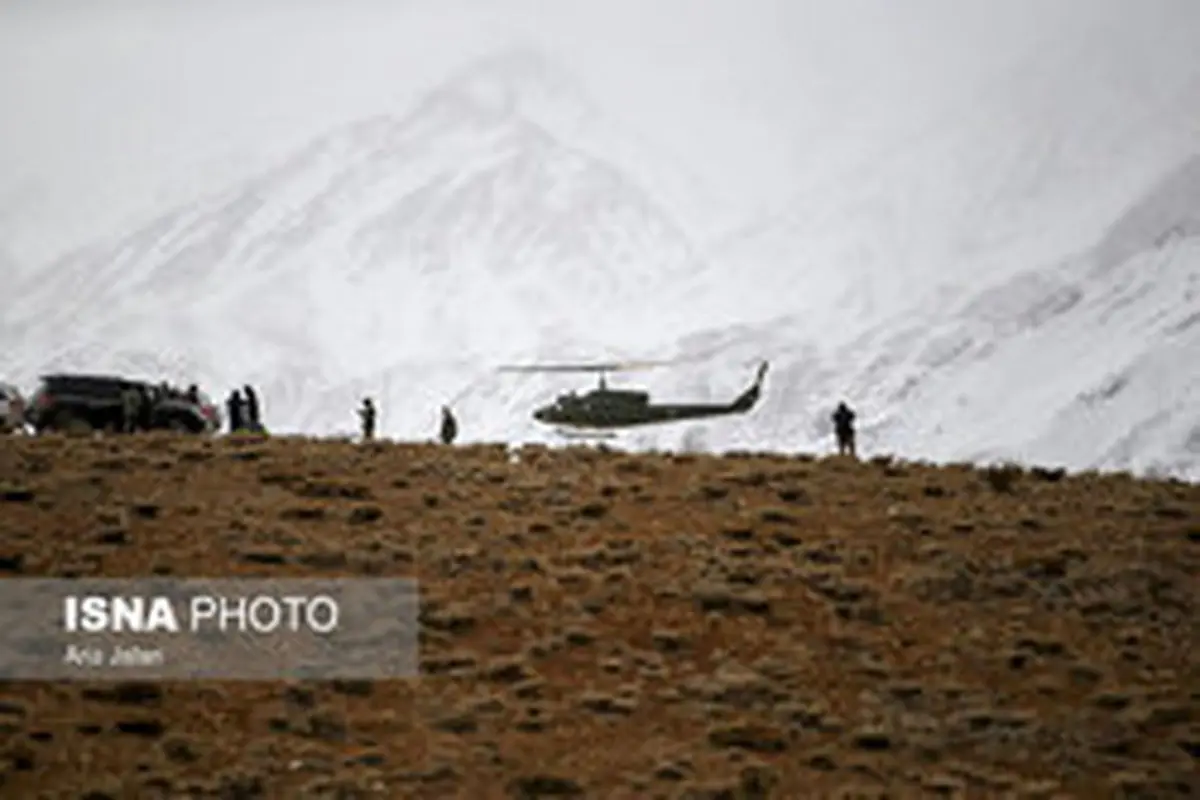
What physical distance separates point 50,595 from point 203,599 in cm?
170

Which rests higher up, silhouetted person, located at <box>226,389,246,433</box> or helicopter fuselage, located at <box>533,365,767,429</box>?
helicopter fuselage, located at <box>533,365,767,429</box>

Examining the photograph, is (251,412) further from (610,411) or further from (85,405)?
(610,411)

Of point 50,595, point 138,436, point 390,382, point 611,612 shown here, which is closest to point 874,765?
point 611,612

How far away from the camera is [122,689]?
18.3 m

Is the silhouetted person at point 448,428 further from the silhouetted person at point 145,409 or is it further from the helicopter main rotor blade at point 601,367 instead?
the helicopter main rotor blade at point 601,367

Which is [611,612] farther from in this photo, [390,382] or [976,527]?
[390,382]
